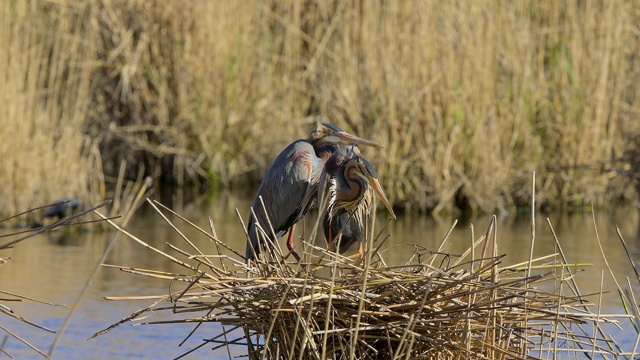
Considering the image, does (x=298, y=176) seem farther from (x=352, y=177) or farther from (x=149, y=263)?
(x=149, y=263)

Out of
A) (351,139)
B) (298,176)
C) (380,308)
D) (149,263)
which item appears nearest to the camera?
(380,308)

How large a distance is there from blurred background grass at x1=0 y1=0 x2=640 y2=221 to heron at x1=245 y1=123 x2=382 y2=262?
12.6ft

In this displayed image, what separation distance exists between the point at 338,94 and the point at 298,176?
4786 millimetres

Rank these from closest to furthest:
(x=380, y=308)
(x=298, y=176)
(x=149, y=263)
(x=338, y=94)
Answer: (x=380, y=308) < (x=298, y=176) < (x=149, y=263) < (x=338, y=94)

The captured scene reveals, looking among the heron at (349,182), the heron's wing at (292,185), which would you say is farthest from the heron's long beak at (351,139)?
the heron at (349,182)

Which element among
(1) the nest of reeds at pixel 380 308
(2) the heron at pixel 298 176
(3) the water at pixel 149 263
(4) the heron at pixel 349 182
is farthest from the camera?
(3) the water at pixel 149 263

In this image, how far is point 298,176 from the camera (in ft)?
19.7

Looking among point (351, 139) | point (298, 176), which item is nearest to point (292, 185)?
point (298, 176)

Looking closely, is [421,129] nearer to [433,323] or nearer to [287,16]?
[287,16]

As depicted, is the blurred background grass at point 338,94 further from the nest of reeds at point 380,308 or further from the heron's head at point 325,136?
the nest of reeds at point 380,308

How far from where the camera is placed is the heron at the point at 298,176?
5.98 meters

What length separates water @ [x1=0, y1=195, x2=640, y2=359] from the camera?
625 centimetres

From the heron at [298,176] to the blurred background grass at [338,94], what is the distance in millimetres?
3843

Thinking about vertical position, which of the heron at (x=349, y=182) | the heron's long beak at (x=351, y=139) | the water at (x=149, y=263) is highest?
the heron's long beak at (x=351, y=139)
